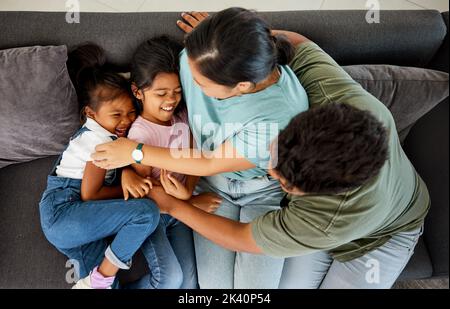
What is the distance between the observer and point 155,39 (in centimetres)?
127

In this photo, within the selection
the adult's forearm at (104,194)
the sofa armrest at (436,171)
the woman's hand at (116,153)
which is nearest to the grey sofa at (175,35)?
the sofa armrest at (436,171)

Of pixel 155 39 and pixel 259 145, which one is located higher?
pixel 155 39

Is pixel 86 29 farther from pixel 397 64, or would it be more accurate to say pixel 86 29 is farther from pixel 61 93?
pixel 397 64

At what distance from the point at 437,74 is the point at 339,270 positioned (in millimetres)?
724

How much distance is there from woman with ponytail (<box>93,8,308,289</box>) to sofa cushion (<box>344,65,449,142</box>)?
33 centimetres

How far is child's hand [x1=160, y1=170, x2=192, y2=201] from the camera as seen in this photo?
1.19 m

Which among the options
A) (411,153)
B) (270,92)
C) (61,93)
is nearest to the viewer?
(270,92)

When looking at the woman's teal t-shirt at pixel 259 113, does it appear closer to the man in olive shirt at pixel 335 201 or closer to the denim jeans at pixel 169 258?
the man in olive shirt at pixel 335 201

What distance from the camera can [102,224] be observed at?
1183mm

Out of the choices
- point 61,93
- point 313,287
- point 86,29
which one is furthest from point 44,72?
point 313,287

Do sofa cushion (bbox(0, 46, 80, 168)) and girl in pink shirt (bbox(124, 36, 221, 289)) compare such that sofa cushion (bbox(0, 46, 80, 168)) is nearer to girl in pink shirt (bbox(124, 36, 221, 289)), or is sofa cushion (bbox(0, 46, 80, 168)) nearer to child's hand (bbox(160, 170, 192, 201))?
girl in pink shirt (bbox(124, 36, 221, 289))

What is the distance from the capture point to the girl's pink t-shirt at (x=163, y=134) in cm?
125

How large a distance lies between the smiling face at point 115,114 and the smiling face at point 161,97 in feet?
0.15

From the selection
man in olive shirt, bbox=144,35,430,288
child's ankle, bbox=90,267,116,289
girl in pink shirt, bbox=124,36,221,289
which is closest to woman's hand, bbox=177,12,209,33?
girl in pink shirt, bbox=124,36,221,289
